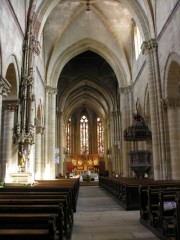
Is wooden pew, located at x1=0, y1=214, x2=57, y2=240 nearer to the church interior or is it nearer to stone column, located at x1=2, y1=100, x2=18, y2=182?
the church interior

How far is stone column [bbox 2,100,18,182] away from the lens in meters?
12.4

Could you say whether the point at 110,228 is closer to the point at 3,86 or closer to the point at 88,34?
the point at 3,86

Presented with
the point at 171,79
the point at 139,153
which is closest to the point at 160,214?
the point at 171,79

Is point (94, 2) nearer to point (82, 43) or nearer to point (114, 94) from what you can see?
point (82, 43)

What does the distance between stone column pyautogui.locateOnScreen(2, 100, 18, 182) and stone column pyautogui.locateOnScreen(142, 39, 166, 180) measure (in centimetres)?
740

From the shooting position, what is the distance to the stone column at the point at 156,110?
46.5 feet

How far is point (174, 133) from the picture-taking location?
13594 mm

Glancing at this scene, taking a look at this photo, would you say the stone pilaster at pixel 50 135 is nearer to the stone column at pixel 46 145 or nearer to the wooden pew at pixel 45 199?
the stone column at pixel 46 145

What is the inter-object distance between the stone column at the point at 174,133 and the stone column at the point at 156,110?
1.95 ft

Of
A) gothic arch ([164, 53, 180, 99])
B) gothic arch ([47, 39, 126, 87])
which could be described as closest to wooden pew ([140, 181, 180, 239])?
gothic arch ([164, 53, 180, 99])

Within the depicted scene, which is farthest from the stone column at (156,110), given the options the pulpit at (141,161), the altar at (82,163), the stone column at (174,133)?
the altar at (82,163)

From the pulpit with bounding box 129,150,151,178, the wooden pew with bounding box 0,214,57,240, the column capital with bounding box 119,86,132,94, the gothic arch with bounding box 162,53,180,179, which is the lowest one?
the wooden pew with bounding box 0,214,57,240

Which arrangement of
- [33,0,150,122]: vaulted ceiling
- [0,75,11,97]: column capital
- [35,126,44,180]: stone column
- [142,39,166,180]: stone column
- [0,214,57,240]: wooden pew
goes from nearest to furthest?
[0,214,57,240]: wooden pew
[0,75,11,97]: column capital
[142,39,166,180]: stone column
[35,126,44,180]: stone column
[33,0,150,122]: vaulted ceiling

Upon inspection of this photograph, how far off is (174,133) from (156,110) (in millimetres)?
1792
